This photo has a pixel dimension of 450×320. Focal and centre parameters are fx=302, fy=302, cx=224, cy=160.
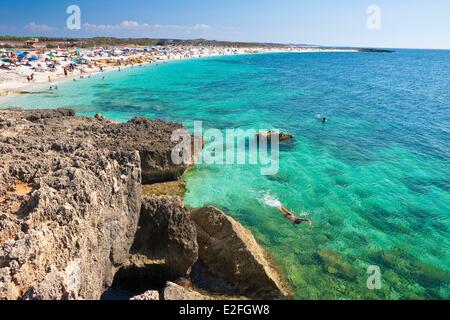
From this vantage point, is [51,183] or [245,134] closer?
[51,183]

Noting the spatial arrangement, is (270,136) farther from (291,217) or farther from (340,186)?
(291,217)

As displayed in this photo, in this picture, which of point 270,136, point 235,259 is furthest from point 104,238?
point 270,136

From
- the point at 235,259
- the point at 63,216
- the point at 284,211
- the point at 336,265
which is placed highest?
the point at 63,216

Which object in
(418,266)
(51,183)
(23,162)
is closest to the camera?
(51,183)

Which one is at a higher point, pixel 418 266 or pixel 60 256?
pixel 60 256

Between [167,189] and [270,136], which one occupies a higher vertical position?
[270,136]

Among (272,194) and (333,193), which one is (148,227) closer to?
(272,194)

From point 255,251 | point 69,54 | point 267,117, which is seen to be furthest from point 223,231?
point 69,54
